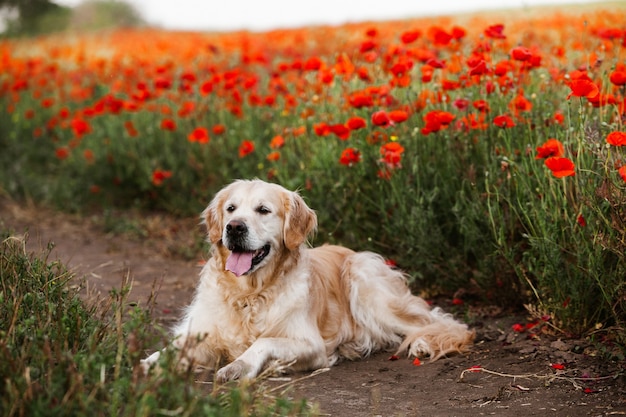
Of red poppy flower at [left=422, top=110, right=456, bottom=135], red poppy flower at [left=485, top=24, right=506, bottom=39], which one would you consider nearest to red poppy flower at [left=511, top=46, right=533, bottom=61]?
red poppy flower at [left=485, top=24, right=506, bottom=39]

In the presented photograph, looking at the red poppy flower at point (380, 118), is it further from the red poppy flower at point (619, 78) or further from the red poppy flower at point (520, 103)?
the red poppy flower at point (619, 78)

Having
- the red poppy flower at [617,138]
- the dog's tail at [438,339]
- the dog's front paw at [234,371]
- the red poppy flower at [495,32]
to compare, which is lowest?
the dog's tail at [438,339]

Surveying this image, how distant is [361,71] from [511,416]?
9.34 feet

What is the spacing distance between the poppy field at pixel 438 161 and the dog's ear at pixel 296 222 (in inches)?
30.0

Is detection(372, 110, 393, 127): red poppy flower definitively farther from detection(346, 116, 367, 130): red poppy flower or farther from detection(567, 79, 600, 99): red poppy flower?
detection(567, 79, 600, 99): red poppy flower

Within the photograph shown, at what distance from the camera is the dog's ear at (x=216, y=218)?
15.4 ft

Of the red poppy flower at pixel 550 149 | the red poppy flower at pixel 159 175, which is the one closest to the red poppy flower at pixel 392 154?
the red poppy flower at pixel 550 149

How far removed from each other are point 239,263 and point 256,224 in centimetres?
24

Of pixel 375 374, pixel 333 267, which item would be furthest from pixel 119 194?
pixel 375 374

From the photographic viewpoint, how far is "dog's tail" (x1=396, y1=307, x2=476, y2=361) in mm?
4777

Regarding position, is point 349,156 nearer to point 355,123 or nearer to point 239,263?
point 355,123

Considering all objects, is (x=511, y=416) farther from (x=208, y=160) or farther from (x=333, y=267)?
(x=208, y=160)

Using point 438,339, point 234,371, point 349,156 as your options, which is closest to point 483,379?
point 438,339

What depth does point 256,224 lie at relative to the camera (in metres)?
4.48
